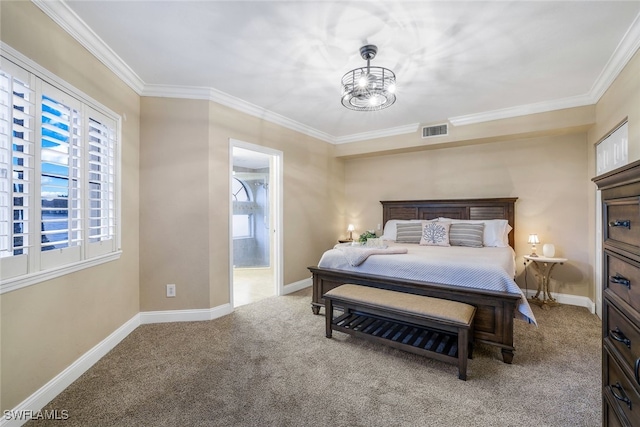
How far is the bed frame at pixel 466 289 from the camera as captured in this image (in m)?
2.37

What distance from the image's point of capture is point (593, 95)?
327 centimetres

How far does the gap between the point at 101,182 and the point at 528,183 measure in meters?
5.17

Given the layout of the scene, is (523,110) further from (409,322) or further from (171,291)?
(171,291)

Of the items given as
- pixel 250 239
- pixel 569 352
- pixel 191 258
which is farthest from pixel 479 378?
pixel 250 239

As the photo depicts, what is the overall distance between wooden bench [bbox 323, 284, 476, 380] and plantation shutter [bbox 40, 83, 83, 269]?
215cm

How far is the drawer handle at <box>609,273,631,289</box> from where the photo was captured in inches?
39.5

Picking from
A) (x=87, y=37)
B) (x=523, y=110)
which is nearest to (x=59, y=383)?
(x=87, y=37)

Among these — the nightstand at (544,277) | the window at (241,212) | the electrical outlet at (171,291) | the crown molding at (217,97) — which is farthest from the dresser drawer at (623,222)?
the window at (241,212)

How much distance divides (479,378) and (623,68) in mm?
2964

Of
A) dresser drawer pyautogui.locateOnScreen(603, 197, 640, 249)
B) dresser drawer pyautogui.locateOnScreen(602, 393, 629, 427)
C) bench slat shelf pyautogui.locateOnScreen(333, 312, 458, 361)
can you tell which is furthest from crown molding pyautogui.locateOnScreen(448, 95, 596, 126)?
dresser drawer pyautogui.locateOnScreen(602, 393, 629, 427)

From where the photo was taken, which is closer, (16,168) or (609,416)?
(609,416)

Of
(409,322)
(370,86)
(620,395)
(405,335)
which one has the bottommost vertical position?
(405,335)

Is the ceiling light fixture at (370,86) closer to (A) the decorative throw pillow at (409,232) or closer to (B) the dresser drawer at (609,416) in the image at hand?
Result: (A) the decorative throw pillow at (409,232)

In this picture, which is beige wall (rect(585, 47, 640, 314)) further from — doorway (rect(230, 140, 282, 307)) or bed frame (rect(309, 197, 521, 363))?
doorway (rect(230, 140, 282, 307))
